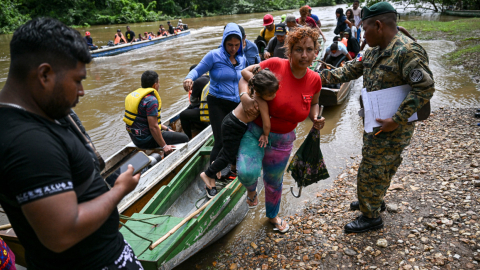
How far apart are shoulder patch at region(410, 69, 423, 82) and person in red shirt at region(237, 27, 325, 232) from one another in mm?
793

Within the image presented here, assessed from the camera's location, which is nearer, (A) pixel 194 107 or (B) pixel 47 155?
(B) pixel 47 155

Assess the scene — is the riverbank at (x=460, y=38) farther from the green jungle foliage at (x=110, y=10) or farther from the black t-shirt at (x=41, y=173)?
the green jungle foliage at (x=110, y=10)

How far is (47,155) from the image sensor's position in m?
1.05

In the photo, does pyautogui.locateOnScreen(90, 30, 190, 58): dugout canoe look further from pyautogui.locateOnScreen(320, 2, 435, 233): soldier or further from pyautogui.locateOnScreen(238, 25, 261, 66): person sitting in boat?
pyautogui.locateOnScreen(320, 2, 435, 233): soldier

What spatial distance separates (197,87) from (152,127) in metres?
1.33

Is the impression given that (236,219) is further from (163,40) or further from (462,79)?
(163,40)

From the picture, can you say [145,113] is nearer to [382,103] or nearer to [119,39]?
[382,103]

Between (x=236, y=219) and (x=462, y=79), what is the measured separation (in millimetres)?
9159

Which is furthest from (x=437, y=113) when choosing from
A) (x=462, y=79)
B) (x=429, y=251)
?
(x=429, y=251)

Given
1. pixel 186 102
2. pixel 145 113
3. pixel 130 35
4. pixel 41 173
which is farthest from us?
pixel 130 35

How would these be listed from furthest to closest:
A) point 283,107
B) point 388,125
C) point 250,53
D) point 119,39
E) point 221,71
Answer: point 119,39
point 250,53
point 221,71
point 283,107
point 388,125

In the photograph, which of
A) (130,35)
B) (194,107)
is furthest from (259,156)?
(130,35)

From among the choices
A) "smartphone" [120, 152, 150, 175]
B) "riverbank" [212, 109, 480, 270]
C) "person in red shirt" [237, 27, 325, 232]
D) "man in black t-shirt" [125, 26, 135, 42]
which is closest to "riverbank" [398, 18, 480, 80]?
"riverbank" [212, 109, 480, 270]

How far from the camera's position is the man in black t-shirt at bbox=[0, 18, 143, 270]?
103 cm
